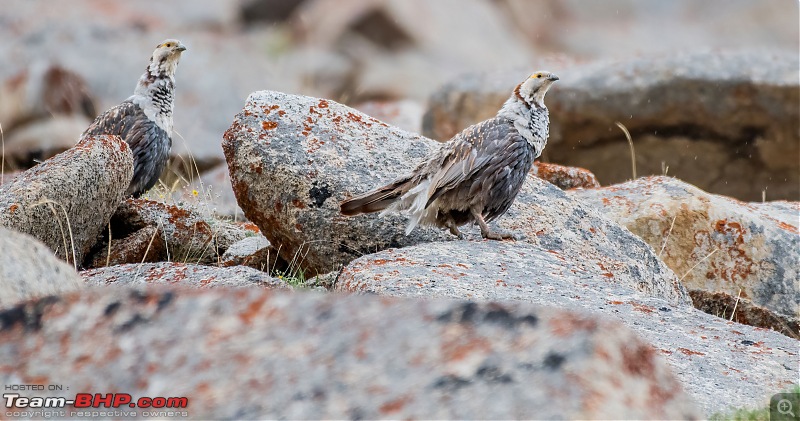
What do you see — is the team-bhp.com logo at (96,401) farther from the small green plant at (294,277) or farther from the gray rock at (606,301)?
the small green plant at (294,277)

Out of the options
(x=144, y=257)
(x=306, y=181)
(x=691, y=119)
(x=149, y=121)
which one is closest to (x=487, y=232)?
(x=306, y=181)

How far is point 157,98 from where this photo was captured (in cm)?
866

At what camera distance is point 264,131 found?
6.67m

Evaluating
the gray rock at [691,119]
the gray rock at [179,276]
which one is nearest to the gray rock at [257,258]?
the gray rock at [179,276]

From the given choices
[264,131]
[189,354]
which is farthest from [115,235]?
[189,354]

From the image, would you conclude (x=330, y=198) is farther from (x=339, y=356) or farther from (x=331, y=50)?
(x=331, y=50)

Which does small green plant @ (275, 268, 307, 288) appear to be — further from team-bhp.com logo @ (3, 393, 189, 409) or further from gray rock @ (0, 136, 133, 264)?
team-bhp.com logo @ (3, 393, 189, 409)

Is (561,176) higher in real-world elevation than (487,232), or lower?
higher

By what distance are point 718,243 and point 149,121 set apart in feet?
14.0

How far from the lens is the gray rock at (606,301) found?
4781mm

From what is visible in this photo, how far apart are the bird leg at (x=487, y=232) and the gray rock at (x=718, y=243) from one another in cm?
95

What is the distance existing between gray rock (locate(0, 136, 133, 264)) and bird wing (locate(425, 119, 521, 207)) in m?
1.90

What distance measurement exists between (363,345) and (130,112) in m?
6.07

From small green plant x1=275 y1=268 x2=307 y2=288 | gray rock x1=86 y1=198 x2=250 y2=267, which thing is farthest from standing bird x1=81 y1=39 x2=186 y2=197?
small green plant x1=275 y1=268 x2=307 y2=288
